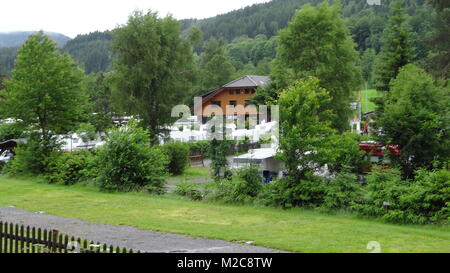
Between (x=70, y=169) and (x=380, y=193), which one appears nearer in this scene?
(x=380, y=193)

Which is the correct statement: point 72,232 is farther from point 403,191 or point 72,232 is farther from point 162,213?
point 403,191

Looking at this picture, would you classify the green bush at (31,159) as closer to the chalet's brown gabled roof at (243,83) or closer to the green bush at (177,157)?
the green bush at (177,157)

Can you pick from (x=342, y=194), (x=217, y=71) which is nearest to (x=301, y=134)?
(x=342, y=194)

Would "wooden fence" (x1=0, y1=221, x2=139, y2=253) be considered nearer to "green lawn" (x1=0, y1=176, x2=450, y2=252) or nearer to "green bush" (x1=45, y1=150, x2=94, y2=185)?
"green lawn" (x1=0, y1=176, x2=450, y2=252)

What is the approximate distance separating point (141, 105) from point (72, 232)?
75.0 ft

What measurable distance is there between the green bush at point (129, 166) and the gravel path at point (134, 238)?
632 cm

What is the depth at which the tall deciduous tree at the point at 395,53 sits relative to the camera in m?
37.2

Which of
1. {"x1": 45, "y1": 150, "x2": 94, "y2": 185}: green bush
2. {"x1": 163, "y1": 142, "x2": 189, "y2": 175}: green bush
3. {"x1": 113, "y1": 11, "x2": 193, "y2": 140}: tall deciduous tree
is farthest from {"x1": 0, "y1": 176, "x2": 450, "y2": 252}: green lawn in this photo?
{"x1": 113, "y1": 11, "x2": 193, "y2": 140}: tall deciduous tree

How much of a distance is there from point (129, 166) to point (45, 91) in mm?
8451

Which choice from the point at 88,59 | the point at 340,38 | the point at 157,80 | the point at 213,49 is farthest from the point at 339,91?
the point at 88,59

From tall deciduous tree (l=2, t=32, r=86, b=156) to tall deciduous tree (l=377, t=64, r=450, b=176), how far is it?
17.6m

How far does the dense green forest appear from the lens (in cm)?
11649

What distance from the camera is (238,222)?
15.4 metres

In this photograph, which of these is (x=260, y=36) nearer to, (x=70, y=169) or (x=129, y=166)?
(x=70, y=169)
